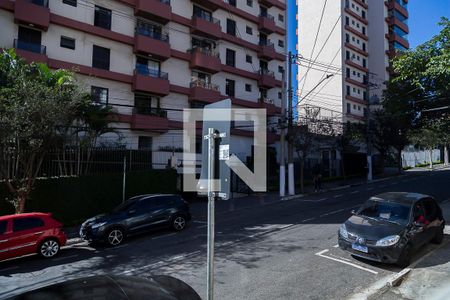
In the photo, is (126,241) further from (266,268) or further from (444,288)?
(444,288)

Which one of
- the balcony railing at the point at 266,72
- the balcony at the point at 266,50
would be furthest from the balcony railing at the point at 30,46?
the balcony at the point at 266,50

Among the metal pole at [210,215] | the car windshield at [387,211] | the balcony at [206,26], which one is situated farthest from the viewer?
the balcony at [206,26]

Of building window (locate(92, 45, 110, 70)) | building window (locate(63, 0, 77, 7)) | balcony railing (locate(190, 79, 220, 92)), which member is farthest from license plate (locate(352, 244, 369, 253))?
building window (locate(63, 0, 77, 7))

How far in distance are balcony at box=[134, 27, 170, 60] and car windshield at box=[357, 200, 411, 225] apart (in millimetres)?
20878

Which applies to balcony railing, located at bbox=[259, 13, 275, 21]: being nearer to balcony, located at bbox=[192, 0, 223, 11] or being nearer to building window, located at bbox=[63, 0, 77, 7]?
balcony, located at bbox=[192, 0, 223, 11]

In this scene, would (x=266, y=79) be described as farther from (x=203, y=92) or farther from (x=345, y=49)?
(x=345, y=49)

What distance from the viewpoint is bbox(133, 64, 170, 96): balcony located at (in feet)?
81.4

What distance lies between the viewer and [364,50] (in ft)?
181

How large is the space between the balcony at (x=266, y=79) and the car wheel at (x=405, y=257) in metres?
28.0

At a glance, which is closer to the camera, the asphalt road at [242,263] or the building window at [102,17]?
the asphalt road at [242,263]

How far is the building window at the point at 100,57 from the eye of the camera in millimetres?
23828

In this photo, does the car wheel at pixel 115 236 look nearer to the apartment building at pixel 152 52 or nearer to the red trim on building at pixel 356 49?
the apartment building at pixel 152 52

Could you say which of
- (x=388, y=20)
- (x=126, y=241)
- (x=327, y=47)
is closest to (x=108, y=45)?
(x=126, y=241)

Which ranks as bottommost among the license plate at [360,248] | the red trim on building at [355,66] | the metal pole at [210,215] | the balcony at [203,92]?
the license plate at [360,248]
